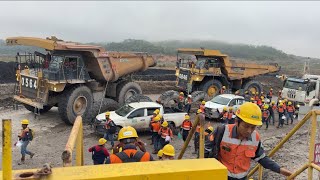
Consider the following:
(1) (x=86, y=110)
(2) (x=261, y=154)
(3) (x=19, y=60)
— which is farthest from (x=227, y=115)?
(2) (x=261, y=154)

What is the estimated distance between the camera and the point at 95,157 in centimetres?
796

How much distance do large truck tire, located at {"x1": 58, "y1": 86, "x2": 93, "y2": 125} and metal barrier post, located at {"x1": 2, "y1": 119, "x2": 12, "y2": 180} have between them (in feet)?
39.2

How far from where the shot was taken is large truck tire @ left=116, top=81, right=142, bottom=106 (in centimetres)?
1655

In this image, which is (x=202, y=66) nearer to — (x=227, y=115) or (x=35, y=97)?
(x=227, y=115)

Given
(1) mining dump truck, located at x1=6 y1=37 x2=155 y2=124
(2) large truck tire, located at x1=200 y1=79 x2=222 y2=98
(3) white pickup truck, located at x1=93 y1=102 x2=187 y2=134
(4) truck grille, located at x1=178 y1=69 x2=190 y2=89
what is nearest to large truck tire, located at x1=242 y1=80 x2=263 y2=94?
(2) large truck tire, located at x1=200 y1=79 x2=222 y2=98

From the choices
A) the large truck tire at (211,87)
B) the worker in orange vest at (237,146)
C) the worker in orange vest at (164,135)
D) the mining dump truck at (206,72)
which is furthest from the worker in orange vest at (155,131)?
the large truck tire at (211,87)

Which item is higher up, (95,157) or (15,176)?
(15,176)

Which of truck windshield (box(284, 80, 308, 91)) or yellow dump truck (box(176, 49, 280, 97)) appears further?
yellow dump truck (box(176, 49, 280, 97))

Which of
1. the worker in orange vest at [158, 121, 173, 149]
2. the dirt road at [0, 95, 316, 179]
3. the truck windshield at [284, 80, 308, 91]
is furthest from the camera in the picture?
the truck windshield at [284, 80, 308, 91]

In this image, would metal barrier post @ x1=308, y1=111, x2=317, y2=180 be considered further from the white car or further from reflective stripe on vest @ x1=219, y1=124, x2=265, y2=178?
the white car

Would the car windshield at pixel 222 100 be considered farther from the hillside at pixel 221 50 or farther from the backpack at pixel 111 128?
the hillside at pixel 221 50

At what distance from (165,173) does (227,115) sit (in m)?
12.1

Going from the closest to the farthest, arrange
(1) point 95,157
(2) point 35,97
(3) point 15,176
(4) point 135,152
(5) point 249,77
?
(3) point 15,176
(4) point 135,152
(1) point 95,157
(2) point 35,97
(5) point 249,77

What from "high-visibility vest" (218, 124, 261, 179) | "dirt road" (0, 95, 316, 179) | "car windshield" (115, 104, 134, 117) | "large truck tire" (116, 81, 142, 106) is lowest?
"dirt road" (0, 95, 316, 179)
